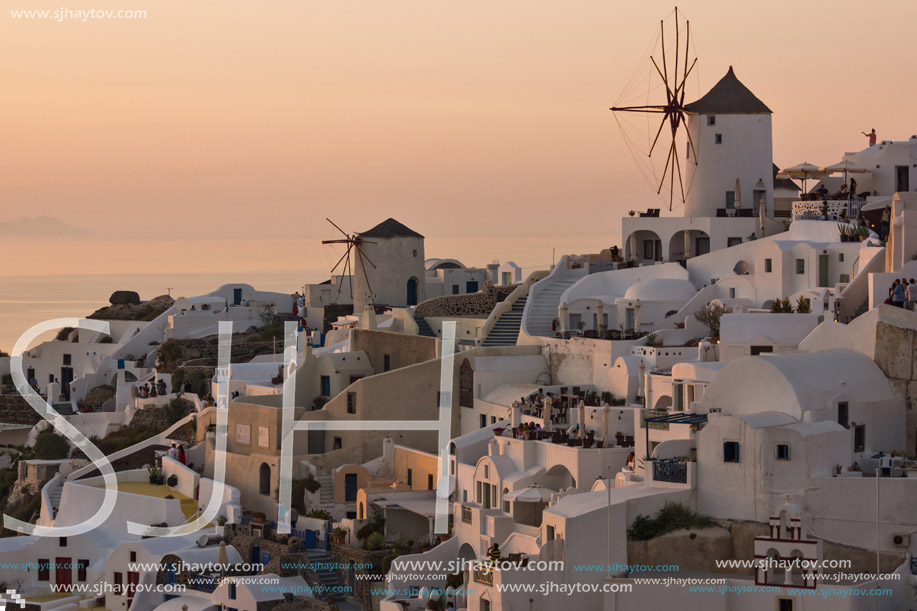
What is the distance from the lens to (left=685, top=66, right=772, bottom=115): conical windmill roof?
152 feet

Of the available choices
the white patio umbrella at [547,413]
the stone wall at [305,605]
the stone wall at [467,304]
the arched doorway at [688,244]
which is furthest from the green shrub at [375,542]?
the arched doorway at [688,244]

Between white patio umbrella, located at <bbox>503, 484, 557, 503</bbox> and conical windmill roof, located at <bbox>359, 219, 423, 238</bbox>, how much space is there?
19.9 m

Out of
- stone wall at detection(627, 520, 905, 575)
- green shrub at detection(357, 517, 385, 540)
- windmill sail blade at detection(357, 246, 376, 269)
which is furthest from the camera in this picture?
windmill sail blade at detection(357, 246, 376, 269)

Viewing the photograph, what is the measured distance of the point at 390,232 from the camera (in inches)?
2160

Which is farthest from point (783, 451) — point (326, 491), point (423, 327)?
point (423, 327)

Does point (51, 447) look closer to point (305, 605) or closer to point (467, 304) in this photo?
point (467, 304)

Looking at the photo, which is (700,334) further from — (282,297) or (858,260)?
(282,297)

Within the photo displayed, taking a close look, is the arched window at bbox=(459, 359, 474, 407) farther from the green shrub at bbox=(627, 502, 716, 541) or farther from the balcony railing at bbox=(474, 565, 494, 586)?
the green shrub at bbox=(627, 502, 716, 541)

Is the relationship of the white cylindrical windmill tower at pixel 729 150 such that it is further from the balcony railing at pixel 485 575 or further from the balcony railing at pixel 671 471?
the balcony railing at pixel 485 575

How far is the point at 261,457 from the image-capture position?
140 ft

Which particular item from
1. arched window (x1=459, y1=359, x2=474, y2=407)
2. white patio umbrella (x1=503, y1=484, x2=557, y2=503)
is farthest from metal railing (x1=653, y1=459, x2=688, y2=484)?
arched window (x1=459, y1=359, x2=474, y2=407)

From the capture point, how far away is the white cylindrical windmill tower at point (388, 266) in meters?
54.5

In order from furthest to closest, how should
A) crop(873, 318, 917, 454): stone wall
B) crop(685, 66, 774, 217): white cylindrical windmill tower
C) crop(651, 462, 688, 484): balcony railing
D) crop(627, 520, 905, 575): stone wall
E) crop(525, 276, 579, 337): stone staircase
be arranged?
crop(685, 66, 774, 217): white cylindrical windmill tower
crop(525, 276, 579, 337): stone staircase
crop(873, 318, 917, 454): stone wall
crop(651, 462, 688, 484): balcony railing
crop(627, 520, 905, 575): stone wall

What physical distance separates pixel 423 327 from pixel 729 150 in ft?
31.5
